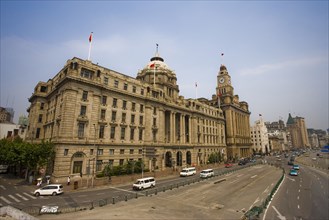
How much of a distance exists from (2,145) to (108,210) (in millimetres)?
45401

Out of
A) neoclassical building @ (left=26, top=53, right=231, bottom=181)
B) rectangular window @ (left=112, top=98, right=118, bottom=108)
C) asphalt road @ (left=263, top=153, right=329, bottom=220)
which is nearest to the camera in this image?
asphalt road @ (left=263, top=153, right=329, bottom=220)

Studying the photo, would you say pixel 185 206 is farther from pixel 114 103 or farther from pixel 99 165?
pixel 114 103

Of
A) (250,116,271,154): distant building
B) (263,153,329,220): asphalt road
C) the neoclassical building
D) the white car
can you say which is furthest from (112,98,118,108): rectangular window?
(250,116,271,154): distant building

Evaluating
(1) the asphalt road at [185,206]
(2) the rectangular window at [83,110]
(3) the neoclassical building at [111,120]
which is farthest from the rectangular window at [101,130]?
(1) the asphalt road at [185,206]

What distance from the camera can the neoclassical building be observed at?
1598 inches

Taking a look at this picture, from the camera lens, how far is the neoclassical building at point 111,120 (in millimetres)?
40594

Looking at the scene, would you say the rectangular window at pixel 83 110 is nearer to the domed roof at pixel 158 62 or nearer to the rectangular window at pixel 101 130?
the rectangular window at pixel 101 130

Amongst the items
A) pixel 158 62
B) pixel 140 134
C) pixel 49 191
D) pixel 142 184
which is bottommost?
pixel 49 191

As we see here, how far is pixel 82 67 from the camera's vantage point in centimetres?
4350

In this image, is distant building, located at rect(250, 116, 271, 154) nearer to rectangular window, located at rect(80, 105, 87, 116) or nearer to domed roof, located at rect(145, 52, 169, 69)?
domed roof, located at rect(145, 52, 169, 69)

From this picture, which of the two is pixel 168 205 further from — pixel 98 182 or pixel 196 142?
pixel 196 142

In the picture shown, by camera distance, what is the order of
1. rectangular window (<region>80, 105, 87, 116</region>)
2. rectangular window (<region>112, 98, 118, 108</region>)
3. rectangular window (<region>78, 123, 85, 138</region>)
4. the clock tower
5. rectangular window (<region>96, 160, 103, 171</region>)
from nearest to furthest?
rectangular window (<region>78, 123, 85, 138</region>)
rectangular window (<region>80, 105, 87, 116</region>)
rectangular window (<region>96, 160, 103, 171</region>)
rectangular window (<region>112, 98, 118, 108</region>)
the clock tower

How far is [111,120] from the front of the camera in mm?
47344

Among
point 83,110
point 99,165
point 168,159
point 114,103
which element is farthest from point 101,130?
point 168,159
